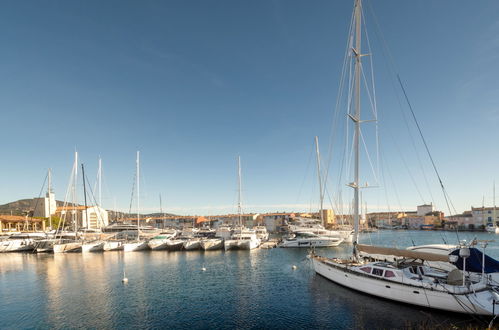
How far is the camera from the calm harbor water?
18891mm

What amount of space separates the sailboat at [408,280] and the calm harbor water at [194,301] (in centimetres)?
85

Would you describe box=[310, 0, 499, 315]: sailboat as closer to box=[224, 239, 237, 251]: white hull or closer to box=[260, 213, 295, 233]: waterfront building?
box=[224, 239, 237, 251]: white hull

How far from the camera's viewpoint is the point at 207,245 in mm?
59438

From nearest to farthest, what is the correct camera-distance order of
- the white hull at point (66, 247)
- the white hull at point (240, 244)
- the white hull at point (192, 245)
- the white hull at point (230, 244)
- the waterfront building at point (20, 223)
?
1. the white hull at point (66, 247)
2. the white hull at point (230, 244)
3. the white hull at point (240, 244)
4. the white hull at point (192, 245)
5. the waterfront building at point (20, 223)

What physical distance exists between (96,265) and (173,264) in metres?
12.9

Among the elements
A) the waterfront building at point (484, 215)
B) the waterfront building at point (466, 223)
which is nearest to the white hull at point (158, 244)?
the waterfront building at point (466, 223)

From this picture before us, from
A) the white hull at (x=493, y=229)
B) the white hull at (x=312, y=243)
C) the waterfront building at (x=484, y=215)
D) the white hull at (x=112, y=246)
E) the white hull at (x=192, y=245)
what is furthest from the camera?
the waterfront building at (x=484, y=215)

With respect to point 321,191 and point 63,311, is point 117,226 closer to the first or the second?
point 321,191

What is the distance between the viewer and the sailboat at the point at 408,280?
17484mm

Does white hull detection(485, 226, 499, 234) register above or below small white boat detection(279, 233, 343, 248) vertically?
below

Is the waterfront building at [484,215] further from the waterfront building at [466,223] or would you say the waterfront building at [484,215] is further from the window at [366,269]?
the window at [366,269]

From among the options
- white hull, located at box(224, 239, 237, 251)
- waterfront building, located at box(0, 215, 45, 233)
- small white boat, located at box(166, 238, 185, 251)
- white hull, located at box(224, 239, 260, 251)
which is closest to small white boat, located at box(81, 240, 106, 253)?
small white boat, located at box(166, 238, 185, 251)

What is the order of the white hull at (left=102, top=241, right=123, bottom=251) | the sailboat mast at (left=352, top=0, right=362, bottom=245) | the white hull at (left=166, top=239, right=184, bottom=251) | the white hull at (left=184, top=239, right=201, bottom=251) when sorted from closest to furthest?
the sailboat mast at (left=352, top=0, right=362, bottom=245) → the white hull at (left=102, top=241, right=123, bottom=251) → the white hull at (left=184, top=239, right=201, bottom=251) → the white hull at (left=166, top=239, right=184, bottom=251)

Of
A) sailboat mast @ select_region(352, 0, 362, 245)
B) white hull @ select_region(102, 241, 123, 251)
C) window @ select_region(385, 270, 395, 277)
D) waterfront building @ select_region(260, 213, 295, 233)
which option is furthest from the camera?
waterfront building @ select_region(260, 213, 295, 233)
